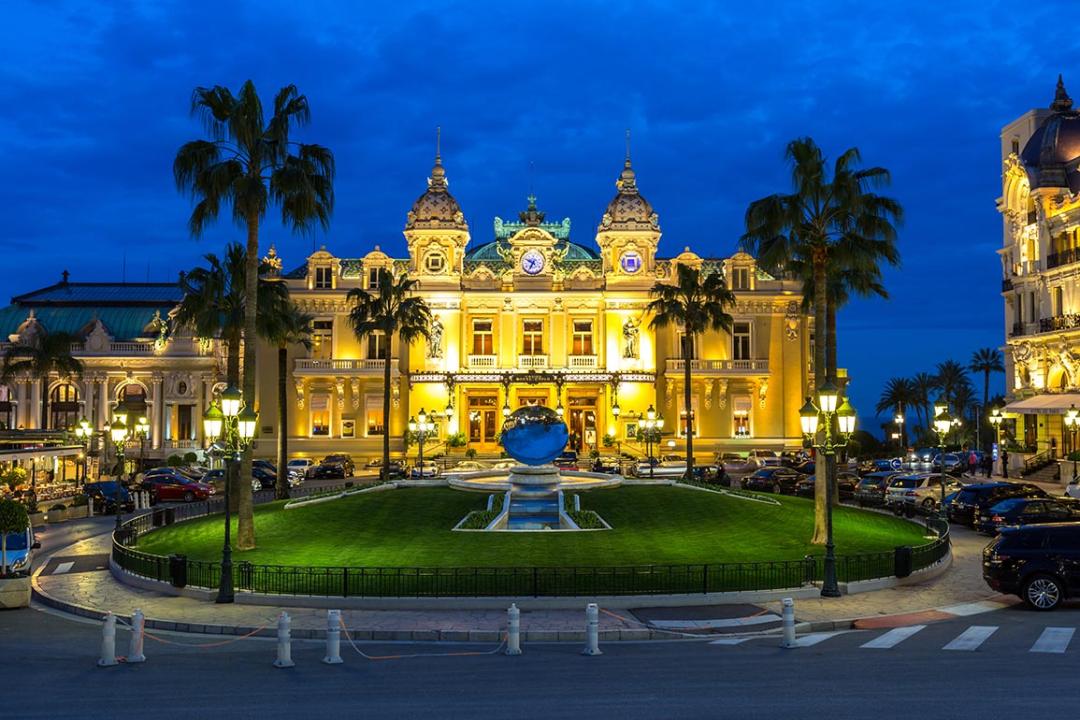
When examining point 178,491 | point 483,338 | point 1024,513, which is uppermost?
point 483,338

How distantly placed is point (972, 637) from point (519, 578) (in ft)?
31.3

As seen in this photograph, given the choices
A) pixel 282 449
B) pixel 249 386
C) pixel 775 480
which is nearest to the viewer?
pixel 249 386

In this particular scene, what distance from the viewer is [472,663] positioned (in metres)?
17.1

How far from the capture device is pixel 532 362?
75625mm

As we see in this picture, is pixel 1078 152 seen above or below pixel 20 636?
above

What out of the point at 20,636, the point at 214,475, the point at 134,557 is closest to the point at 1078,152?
the point at 214,475

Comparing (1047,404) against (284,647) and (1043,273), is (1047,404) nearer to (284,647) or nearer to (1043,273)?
(1043,273)

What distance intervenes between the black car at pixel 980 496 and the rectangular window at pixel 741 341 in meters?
38.6

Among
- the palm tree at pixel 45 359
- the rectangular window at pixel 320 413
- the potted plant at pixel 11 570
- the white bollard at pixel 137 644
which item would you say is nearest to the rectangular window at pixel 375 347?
the rectangular window at pixel 320 413

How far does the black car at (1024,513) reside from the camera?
33000 mm

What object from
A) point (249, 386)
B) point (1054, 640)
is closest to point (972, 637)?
point (1054, 640)

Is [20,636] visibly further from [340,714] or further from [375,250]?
[375,250]

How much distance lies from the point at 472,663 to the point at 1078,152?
2310 inches

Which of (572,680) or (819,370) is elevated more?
(819,370)
